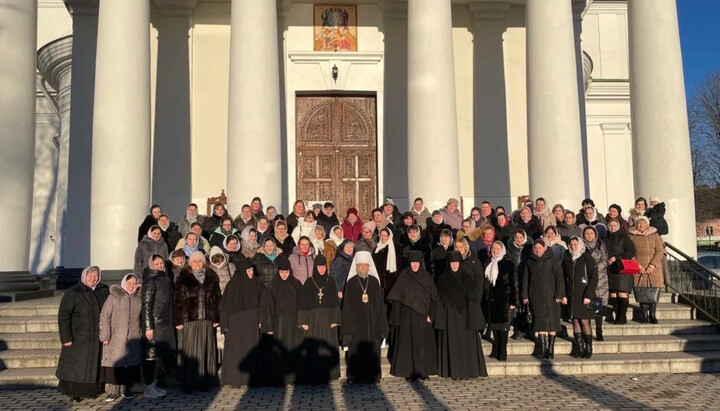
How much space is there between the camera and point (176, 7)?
674 inches

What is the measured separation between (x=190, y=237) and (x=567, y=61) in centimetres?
862

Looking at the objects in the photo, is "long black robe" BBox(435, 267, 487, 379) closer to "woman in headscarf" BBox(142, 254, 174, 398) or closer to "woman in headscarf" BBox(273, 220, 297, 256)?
"woman in headscarf" BBox(273, 220, 297, 256)

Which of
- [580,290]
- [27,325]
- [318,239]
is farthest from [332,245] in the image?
[27,325]

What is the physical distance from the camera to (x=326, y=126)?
17.4 m

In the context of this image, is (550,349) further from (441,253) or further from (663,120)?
(663,120)

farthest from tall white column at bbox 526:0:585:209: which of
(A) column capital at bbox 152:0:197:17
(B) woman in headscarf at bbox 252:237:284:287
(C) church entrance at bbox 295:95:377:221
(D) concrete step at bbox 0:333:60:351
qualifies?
(D) concrete step at bbox 0:333:60:351

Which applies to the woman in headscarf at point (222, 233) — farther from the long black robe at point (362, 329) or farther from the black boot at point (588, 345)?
the black boot at point (588, 345)

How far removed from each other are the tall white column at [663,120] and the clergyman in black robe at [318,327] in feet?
28.5

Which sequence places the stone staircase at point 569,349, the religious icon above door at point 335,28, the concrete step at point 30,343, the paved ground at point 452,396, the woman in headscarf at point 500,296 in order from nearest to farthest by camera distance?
the paved ground at point 452,396 < the stone staircase at point 569,349 < the woman in headscarf at point 500,296 < the concrete step at point 30,343 < the religious icon above door at point 335,28

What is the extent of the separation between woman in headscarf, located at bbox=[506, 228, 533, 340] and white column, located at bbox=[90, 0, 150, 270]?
7.29 metres

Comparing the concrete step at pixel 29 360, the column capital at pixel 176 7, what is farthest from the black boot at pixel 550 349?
the column capital at pixel 176 7

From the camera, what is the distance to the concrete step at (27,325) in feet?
34.0

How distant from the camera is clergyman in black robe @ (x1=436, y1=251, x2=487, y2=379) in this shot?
8.94 metres

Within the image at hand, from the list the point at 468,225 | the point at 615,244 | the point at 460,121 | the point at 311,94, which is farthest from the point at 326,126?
the point at 615,244
